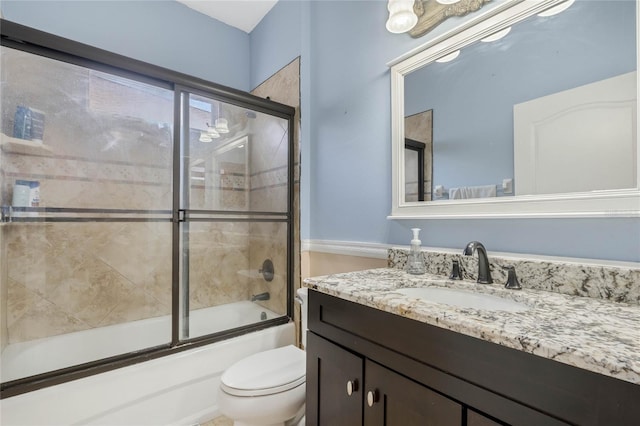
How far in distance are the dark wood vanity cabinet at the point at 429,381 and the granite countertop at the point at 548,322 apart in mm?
27

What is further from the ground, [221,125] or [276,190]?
[221,125]

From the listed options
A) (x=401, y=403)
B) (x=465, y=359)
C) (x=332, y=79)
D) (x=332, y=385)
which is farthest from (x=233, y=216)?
(x=465, y=359)

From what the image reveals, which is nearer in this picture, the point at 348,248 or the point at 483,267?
the point at 483,267

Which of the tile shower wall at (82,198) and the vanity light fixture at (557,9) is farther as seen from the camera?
the tile shower wall at (82,198)

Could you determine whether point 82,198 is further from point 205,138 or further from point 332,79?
point 332,79

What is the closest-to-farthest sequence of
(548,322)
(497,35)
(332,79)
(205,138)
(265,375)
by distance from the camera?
(548,322) < (497,35) < (265,375) < (332,79) < (205,138)

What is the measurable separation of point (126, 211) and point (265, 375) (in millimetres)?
1336

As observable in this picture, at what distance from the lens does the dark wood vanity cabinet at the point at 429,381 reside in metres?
0.50

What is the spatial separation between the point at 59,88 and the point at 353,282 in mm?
1964

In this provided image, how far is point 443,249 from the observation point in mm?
1249

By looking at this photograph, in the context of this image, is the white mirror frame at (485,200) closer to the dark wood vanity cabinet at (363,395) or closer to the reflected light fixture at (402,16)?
the reflected light fixture at (402,16)

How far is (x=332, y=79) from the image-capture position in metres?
1.83

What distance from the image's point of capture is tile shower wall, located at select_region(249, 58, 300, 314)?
6.89 feet

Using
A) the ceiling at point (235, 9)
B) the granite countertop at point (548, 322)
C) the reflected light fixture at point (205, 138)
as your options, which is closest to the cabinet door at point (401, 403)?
the granite countertop at point (548, 322)
